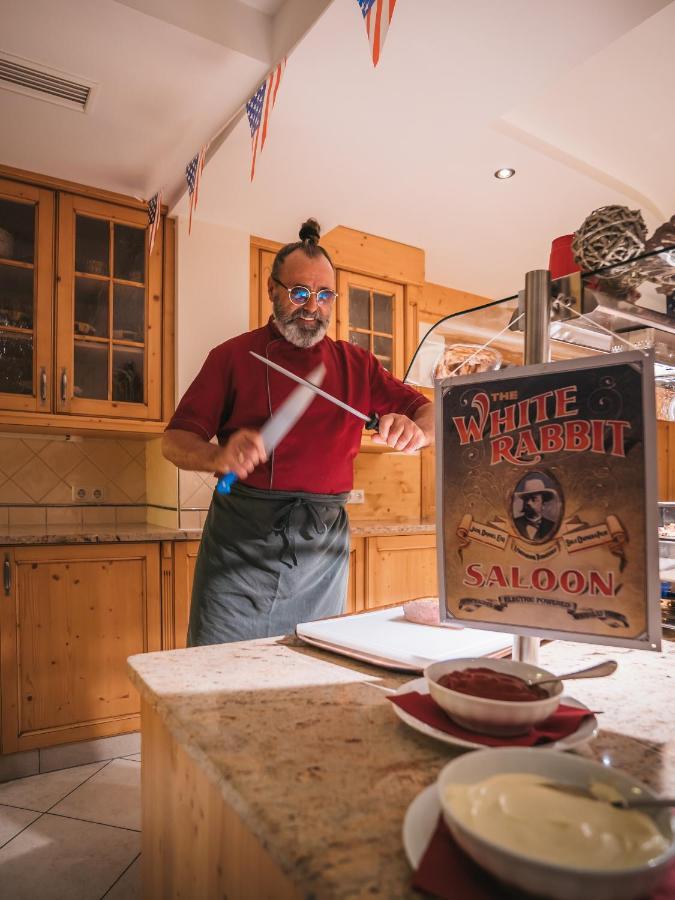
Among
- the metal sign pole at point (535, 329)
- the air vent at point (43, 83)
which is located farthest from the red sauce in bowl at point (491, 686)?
the air vent at point (43, 83)

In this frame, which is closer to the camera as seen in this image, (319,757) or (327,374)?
(319,757)

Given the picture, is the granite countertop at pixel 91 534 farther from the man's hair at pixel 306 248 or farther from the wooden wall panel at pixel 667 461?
the wooden wall panel at pixel 667 461

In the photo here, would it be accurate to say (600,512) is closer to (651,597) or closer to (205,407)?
(651,597)

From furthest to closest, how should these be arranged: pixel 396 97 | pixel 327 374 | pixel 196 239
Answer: pixel 196 239 → pixel 396 97 → pixel 327 374

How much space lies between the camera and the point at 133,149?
2.44m

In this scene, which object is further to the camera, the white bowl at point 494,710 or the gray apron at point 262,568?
the gray apron at point 262,568

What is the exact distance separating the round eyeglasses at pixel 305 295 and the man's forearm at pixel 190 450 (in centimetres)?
47

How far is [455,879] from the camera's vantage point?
14.6 inches

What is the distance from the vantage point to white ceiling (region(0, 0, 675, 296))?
1772 millimetres

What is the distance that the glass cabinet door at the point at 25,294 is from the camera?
8.48ft

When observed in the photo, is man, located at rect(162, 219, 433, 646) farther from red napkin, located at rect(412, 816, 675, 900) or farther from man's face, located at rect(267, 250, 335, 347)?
red napkin, located at rect(412, 816, 675, 900)

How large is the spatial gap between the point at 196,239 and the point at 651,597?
288 centimetres

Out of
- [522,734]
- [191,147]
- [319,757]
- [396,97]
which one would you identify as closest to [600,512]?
[522,734]

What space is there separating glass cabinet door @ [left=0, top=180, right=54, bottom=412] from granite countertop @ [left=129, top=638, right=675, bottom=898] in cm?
216
